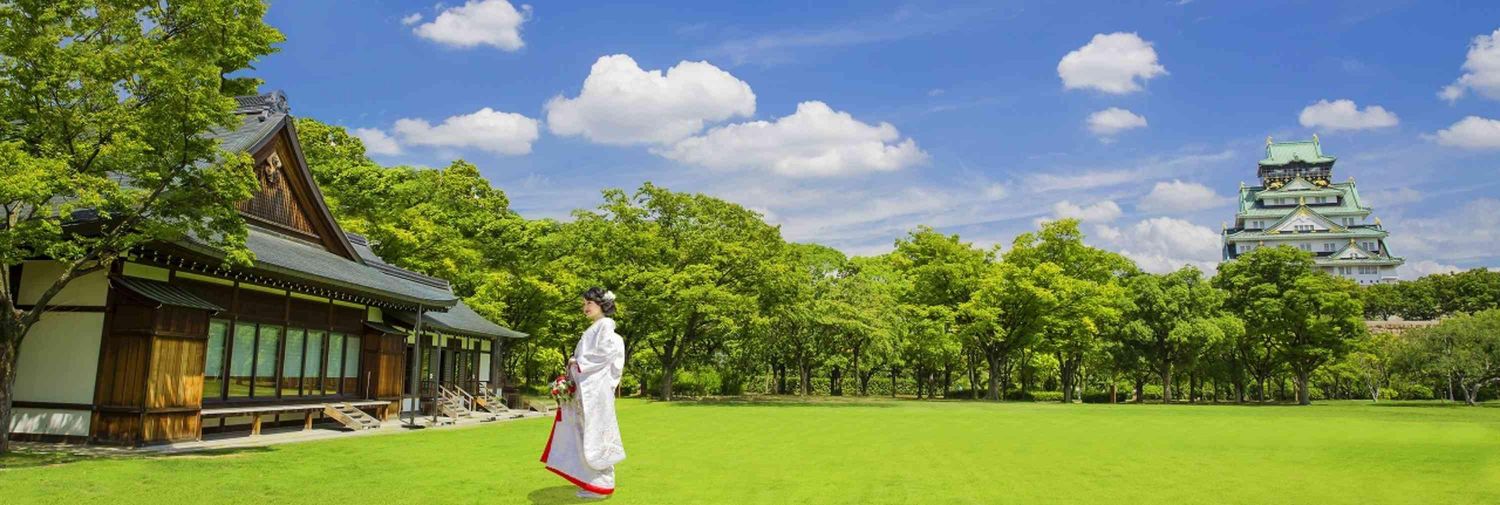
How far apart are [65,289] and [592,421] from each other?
10.6 meters

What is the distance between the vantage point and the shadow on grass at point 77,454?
34.3 ft

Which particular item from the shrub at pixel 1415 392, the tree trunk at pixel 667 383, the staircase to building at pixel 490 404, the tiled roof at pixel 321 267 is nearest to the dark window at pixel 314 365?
the tiled roof at pixel 321 267

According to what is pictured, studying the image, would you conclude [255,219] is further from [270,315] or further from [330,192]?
[330,192]

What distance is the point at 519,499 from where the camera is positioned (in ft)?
26.5

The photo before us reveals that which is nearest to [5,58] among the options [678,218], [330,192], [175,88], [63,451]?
[175,88]

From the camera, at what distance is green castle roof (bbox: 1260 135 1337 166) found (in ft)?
296

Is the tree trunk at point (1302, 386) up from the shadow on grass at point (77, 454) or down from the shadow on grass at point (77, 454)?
up

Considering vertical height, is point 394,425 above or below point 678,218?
below

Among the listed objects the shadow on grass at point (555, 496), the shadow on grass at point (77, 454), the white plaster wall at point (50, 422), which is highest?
the white plaster wall at point (50, 422)

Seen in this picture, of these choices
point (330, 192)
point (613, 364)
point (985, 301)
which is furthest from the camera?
point (985, 301)

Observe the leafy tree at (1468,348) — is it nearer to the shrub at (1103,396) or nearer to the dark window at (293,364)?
the shrub at (1103,396)

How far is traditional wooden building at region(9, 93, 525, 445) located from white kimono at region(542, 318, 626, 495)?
8.06 meters

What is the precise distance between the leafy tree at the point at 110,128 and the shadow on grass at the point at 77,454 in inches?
20.5

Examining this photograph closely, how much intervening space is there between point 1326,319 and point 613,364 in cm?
4616
